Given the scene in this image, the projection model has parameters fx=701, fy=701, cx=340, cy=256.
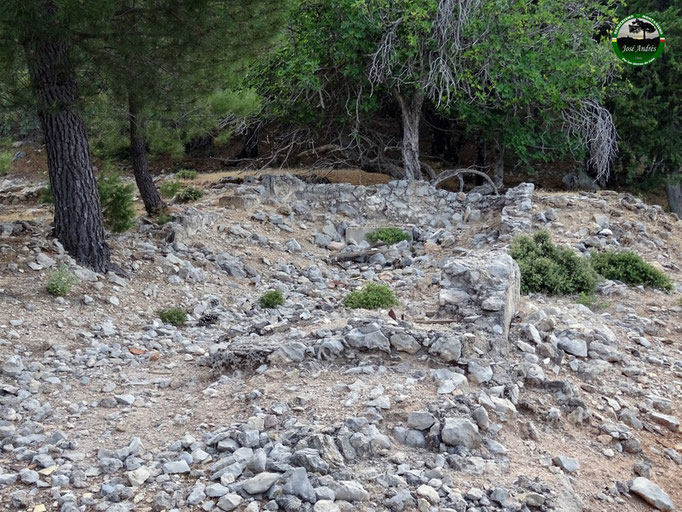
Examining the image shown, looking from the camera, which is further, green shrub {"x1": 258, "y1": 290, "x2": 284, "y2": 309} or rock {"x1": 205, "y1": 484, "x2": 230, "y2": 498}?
green shrub {"x1": 258, "y1": 290, "x2": 284, "y2": 309}

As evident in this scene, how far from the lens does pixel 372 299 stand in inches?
357

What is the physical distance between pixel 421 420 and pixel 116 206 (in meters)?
7.86

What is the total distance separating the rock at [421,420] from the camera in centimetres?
538

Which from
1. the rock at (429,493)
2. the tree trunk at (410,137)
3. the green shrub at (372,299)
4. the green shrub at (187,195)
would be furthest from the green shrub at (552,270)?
the green shrub at (187,195)

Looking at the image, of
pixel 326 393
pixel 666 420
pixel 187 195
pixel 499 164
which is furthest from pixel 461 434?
pixel 499 164

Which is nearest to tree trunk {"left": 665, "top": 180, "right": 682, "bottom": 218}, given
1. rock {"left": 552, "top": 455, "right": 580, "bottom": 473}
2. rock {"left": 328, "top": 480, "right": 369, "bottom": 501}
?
rock {"left": 552, "top": 455, "right": 580, "bottom": 473}

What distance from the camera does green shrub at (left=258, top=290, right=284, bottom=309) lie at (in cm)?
1043

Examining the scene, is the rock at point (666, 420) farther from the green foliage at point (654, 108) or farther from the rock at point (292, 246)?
the green foliage at point (654, 108)

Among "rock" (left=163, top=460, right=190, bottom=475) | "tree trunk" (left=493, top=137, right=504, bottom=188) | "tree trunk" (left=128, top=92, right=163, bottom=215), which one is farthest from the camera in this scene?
"tree trunk" (left=493, top=137, right=504, bottom=188)

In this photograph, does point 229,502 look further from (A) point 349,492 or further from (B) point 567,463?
(B) point 567,463

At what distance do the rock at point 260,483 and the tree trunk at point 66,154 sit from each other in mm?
6399

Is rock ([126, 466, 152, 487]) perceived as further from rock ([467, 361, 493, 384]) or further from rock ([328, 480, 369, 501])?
rock ([467, 361, 493, 384])

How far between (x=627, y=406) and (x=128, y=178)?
64.8ft

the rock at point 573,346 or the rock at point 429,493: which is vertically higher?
the rock at point 429,493
